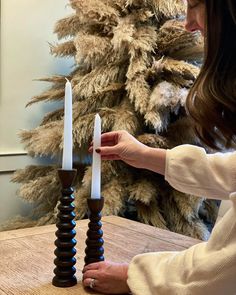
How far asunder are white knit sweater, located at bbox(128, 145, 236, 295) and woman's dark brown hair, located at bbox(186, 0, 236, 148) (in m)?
0.08

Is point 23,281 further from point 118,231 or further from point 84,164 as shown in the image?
point 84,164

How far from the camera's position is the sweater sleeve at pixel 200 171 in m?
0.73

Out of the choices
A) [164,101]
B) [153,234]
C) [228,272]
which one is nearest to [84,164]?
[164,101]

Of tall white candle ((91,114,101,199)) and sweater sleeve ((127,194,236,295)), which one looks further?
tall white candle ((91,114,101,199))

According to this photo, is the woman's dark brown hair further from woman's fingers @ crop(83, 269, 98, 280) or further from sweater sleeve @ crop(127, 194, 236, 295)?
woman's fingers @ crop(83, 269, 98, 280)

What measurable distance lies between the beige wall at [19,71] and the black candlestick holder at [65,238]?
1.20 metres

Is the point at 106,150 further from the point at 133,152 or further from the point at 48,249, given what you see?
the point at 48,249

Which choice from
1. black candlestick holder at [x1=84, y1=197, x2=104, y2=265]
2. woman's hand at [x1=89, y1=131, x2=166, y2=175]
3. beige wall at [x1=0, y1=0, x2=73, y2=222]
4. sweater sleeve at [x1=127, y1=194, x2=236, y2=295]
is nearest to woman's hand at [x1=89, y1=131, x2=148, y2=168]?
woman's hand at [x1=89, y1=131, x2=166, y2=175]

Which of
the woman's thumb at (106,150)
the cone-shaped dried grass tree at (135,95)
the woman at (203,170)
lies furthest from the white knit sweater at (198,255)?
the cone-shaped dried grass tree at (135,95)

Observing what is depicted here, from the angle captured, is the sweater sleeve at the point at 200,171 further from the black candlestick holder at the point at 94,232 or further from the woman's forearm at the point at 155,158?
the black candlestick holder at the point at 94,232

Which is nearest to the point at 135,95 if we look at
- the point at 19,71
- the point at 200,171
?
the point at 19,71

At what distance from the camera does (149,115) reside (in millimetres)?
1456

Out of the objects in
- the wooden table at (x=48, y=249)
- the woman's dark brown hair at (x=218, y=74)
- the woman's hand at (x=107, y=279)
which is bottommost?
the wooden table at (x=48, y=249)

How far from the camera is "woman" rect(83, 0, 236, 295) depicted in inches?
22.4
